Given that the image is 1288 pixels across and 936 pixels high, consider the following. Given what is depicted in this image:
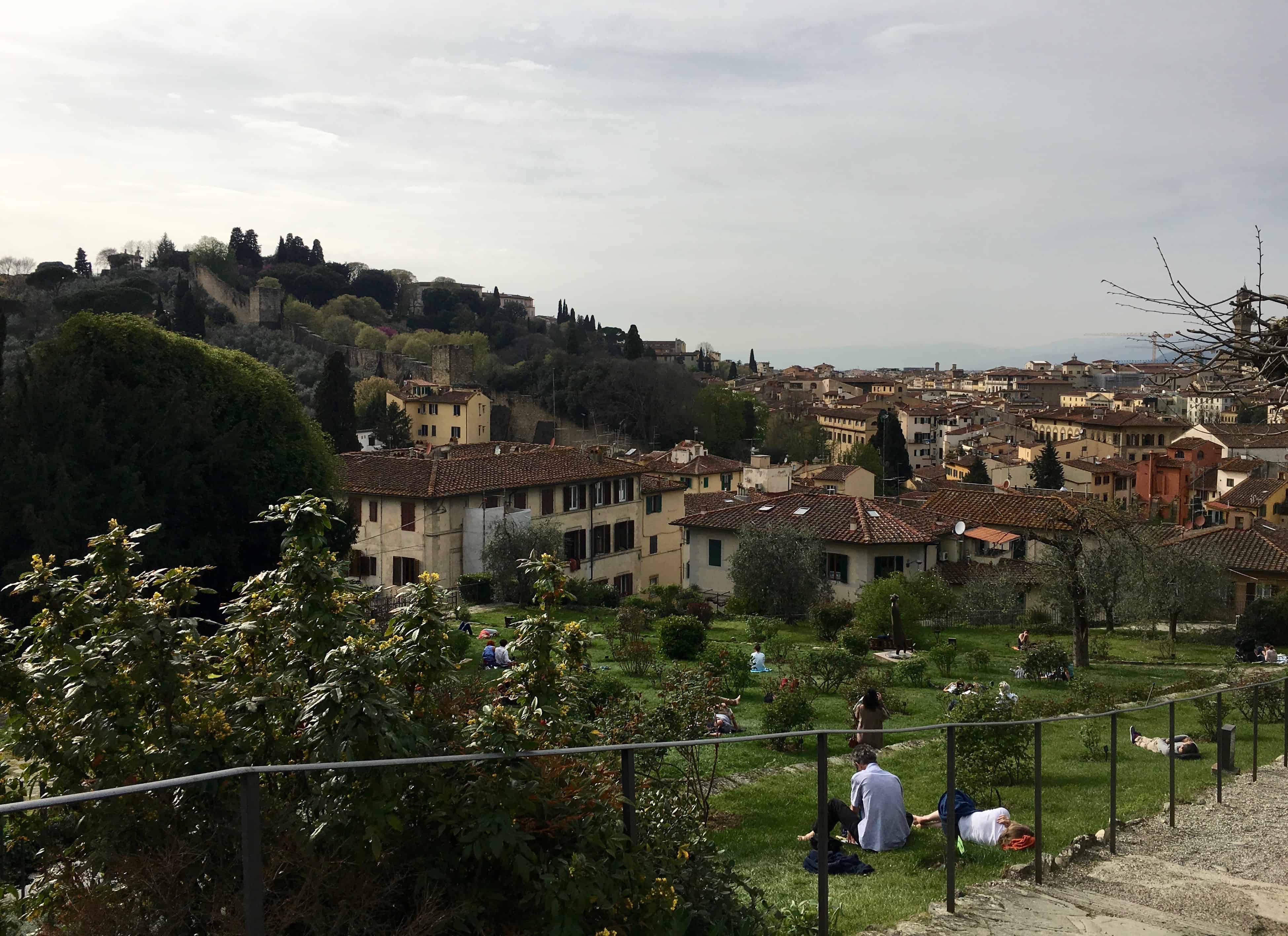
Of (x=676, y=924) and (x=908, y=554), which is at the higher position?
(x=676, y=924)

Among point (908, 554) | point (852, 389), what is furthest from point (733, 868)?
point (852, 389)

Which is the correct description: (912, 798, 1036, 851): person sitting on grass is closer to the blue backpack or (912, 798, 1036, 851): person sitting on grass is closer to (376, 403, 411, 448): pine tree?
the blue backpack

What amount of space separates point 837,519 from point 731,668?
18.8 meters

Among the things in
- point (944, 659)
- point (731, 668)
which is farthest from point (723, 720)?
point (944, 659)

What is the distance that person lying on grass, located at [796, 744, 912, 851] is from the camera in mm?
7363

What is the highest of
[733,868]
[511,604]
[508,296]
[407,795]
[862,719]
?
[508,296]

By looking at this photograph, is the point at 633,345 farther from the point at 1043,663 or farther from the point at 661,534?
the point at 1043,663

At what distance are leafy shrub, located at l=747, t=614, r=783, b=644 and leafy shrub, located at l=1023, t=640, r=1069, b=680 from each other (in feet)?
15.5

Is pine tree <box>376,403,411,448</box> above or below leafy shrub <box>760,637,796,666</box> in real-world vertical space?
above

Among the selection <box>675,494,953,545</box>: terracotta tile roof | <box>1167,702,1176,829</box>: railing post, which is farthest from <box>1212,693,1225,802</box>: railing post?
<box>675,494,953,545</box>: terracotta tile roof

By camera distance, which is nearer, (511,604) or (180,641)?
(180,641)

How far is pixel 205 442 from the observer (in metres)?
22.7

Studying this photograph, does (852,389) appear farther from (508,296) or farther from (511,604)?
(511,604)

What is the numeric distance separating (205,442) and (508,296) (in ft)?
459
